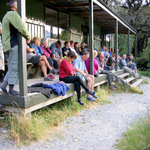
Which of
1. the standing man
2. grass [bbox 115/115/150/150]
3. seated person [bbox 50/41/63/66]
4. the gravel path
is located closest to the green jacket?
the standing man

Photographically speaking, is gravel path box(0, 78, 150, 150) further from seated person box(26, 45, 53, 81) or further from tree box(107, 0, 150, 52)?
tree box(107, 0, 150, 52)

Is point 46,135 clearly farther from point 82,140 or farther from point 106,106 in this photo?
point 106,106

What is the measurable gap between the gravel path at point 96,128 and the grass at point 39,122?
14 centimetres

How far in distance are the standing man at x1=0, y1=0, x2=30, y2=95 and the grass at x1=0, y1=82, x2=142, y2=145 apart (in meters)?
0.58

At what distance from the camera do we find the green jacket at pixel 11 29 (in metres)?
3.25

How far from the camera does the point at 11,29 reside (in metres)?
3.41

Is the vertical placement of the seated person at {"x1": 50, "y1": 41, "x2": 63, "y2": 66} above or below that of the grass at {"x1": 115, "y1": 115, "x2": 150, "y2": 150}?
above

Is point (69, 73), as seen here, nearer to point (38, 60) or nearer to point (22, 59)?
point (38, 60)

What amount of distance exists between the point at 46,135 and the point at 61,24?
6.26 metres

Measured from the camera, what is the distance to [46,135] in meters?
3.55

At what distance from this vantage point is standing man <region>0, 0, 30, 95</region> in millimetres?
3256

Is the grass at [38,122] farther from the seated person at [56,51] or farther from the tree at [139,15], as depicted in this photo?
the tree at [139,15]

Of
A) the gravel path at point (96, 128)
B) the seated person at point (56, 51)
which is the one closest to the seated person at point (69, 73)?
the gravel path at point (96, 128)

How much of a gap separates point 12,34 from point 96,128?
8.03ft
